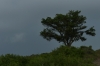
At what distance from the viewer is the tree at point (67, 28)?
4481cm

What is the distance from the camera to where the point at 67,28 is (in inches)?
1745

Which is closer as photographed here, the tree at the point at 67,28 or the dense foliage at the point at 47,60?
the dense foliage at the point at 47,60

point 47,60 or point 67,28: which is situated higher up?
point 67,28

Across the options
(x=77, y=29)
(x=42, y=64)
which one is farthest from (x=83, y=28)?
(x=42, y=64)

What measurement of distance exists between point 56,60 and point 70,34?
90.3 ft

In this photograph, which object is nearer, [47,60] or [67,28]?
[47,60]

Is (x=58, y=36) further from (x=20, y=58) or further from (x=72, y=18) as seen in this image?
(x=20, y=58)

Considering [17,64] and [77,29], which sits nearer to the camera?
[17,64]

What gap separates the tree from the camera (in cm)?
4481

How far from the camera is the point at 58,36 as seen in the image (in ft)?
149

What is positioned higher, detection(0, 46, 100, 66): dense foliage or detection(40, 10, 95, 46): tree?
detection(40, 10, 95, 46): tree

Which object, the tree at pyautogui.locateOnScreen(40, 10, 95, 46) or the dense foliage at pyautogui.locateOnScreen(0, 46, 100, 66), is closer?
the dense foliage at pyautogui.locateOnScreen(0, 46, 100, 66)

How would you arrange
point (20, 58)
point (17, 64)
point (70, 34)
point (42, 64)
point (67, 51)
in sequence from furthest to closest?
1. point (70, 34)
2. point (67, 51)
3. point (20, 58)
4. point (17, 64)
5. point (42, 64)

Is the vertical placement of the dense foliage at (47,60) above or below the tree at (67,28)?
below
